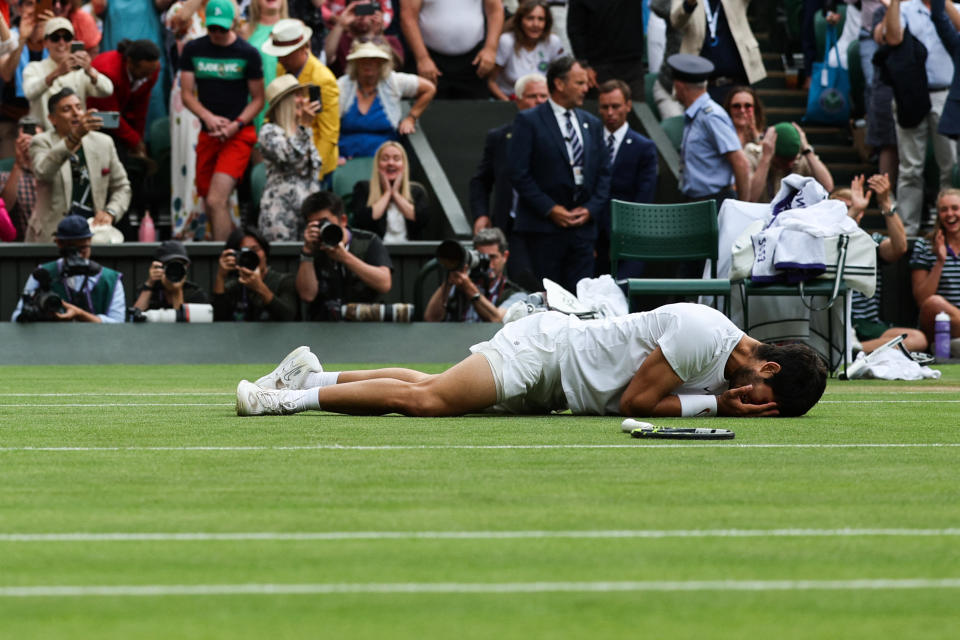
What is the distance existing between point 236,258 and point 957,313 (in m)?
6.74

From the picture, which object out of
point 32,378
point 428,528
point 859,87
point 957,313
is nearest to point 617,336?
point 428,528

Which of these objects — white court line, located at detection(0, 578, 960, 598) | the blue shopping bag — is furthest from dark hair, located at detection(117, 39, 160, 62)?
white court line, located at detection(0, 578, 960, 598)

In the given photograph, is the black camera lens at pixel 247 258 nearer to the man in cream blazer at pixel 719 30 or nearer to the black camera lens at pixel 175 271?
the black camera lens at pixel 175 271

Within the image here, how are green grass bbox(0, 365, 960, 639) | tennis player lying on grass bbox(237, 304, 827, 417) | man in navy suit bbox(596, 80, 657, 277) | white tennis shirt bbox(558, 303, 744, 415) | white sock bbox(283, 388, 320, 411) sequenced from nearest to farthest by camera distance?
green grass bbox(0, 365, 960, 639) < white tennis shirt bbox(558, 303, 744, 415) < tennis player lying on grass bbox(237, 304, 827, 417) < white sock bbox(283, 388, 320, 411) < man in navy suit bbox(596, 80, 657, 277)

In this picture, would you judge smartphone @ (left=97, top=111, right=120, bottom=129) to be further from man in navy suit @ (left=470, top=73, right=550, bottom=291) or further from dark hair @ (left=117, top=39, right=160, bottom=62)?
man in navy suit @ (left=470, top=73, right=550, bottom=291)

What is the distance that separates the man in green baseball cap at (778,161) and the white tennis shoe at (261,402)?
744 cm

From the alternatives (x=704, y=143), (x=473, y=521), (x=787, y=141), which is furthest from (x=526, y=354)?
(x=704, y=143)

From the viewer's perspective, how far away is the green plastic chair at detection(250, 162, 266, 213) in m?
16.8

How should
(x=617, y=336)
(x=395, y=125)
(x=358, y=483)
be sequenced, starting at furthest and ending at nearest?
(x=395, y=125)
(x=617, y=336)
(x=358, y=483)

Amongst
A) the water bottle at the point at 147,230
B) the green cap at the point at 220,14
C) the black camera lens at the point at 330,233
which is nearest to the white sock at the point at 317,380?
the black camera lens at the point at 330,233

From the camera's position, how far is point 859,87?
739 inches

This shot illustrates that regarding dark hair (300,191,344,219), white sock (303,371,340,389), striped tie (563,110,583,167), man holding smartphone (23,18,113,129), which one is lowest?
white sock (303,371,340,389)

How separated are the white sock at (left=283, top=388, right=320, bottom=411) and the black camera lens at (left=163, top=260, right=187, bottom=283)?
6793mm

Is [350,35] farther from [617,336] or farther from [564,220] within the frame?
[617,336]
